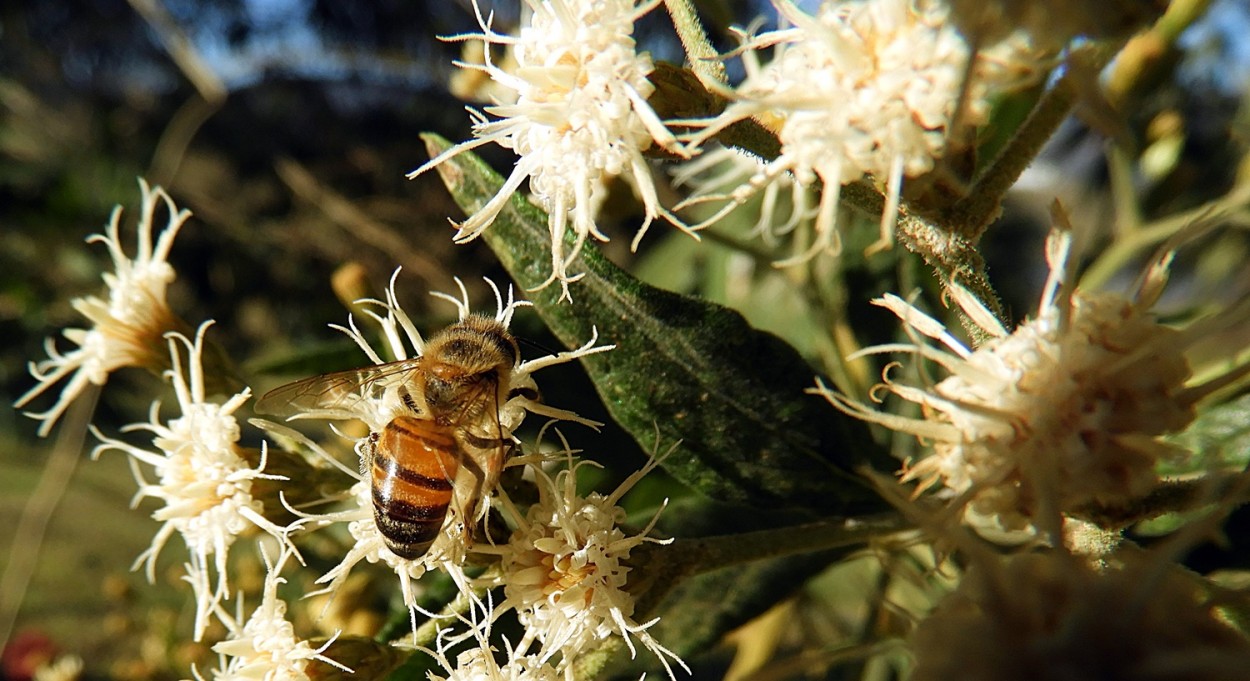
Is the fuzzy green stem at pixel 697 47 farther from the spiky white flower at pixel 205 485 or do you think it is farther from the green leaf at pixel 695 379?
the spiky white flower at pixel 205 485

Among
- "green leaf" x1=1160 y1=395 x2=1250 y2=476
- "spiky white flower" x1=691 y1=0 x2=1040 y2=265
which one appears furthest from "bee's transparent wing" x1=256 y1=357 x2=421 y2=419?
"green leaf" x1=1160 y1=395 x2=1250 y2=476

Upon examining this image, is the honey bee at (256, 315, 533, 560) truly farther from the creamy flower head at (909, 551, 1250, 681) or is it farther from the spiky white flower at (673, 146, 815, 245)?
the creamy flower head at (909, 551, 1250, 681)

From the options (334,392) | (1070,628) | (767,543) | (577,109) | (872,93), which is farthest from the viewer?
(334,392)

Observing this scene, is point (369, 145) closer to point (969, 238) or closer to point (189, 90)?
point (189, 90)

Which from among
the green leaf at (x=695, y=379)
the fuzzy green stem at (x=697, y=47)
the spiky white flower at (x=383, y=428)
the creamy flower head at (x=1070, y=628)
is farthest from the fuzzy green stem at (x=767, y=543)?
the fuzzy green stem at (x=697, y=47)

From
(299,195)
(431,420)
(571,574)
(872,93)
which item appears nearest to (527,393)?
(431,420)

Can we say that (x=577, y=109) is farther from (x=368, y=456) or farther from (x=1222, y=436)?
(x=1222, y=436)
